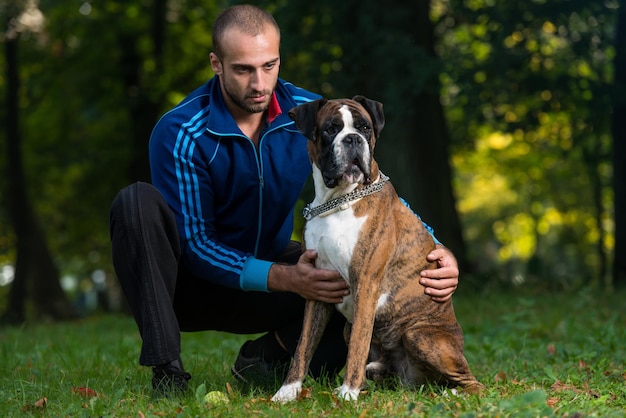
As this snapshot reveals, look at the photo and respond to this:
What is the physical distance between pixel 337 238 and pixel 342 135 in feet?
1.70

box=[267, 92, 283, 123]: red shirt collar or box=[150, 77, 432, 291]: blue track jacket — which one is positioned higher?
box=[267, 92, 283, 123]: red shirt collar

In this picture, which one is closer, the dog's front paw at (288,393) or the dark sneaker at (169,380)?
the dog's front paw at (288,393)

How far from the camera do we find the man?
4281 millimetres

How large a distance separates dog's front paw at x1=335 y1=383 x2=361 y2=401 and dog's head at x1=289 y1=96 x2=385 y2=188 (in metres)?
1.01

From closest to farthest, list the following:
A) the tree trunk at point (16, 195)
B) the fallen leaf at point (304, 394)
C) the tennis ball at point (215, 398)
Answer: the tennis ball at point (215, 398)
the fallen leaf at point (304, 394)
the tree trunk at point (16, 195)

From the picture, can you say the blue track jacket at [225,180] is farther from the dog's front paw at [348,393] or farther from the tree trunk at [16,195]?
the tree trunk at [16,195]

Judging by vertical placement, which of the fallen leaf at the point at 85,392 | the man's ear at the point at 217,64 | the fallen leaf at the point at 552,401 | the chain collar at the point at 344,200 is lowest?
the fallen leaf at the point at 552,401

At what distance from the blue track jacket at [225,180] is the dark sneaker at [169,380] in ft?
1.74

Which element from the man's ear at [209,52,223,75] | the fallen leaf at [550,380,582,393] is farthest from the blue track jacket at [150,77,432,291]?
the fallen leaf at [550,380,582,393]

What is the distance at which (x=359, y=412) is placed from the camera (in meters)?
3.83

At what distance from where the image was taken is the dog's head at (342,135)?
4.12 m

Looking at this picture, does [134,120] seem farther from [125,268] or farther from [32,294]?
[125,268]

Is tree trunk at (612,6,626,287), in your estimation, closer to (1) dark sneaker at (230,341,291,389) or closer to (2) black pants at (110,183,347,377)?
(1) dark sneaker at (230,341,291,389)

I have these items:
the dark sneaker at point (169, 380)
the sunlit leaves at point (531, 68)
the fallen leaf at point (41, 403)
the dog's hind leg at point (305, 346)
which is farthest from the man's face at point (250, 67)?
the sunlit leaves at point (531, 68)
